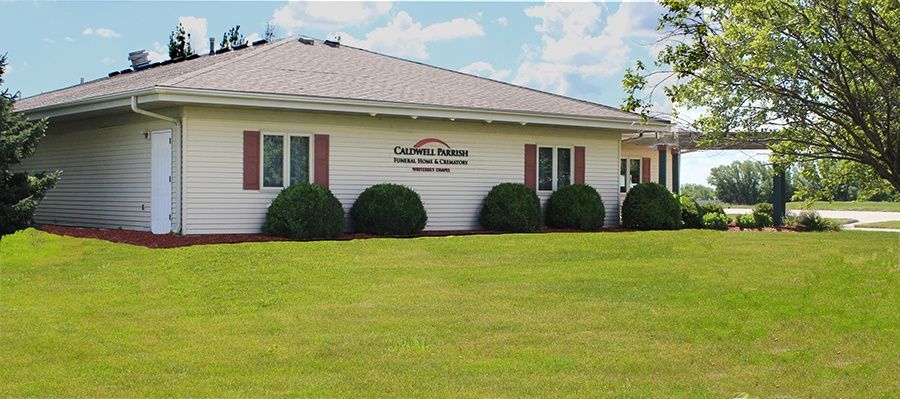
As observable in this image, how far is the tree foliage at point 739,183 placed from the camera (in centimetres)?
5000

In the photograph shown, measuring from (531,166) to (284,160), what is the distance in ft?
20.9

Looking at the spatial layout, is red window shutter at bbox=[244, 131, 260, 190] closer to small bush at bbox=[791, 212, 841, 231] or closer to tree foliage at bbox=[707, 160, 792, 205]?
small bush at bbox=[791, 212, 841, 231]

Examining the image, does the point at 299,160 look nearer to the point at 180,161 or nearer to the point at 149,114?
the point at 180,161

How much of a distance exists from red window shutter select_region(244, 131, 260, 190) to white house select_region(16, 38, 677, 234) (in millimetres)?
23

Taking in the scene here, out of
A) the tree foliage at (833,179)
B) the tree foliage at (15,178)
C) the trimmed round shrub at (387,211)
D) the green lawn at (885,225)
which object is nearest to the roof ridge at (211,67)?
the tree foliage at (15,178)

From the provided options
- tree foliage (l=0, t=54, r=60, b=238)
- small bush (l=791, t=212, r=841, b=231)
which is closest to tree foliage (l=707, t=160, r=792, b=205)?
small bush (l=791, t=212, r=841, b=231)

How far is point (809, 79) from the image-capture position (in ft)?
39.5

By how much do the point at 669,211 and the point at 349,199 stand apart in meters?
8.35

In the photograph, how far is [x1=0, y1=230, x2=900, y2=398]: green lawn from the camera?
7.73 m

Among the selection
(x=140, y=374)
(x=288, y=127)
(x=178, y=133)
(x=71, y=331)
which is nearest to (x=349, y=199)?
(x=288, y=127)

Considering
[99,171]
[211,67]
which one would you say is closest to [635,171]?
[211,67]

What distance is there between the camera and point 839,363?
28.0 ft

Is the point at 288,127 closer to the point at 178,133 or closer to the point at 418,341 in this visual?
the point at 178,133

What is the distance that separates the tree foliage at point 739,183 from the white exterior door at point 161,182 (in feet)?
116
